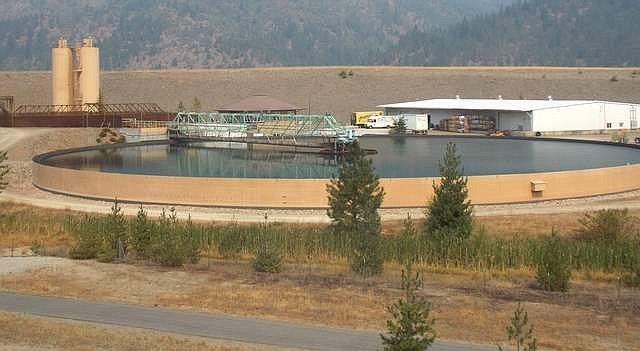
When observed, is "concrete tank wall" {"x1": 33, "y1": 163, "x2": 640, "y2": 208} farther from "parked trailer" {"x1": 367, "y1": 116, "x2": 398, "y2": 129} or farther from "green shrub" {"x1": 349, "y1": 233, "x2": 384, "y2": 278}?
"parked trailer" {"x1": 367, "y1": 116, "x2": 398, "y2": 129}

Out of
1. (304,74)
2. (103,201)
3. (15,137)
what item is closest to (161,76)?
(304,74)

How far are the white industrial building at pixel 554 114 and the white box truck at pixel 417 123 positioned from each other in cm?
344

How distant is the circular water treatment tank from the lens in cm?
3212

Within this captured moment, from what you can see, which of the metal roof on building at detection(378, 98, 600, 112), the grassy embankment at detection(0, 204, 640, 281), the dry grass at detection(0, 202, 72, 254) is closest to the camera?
the grassy embankment at detection(0, 204, 640, 281)

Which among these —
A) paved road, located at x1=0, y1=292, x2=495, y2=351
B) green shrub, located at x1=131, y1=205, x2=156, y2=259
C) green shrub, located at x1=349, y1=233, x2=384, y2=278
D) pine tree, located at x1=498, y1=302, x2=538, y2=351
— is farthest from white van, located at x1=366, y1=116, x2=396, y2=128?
pine tree, located at x1=498, y1=302, x2=538, y2=351

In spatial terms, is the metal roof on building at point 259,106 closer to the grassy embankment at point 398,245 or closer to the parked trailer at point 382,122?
the parked trailer at point 382,122

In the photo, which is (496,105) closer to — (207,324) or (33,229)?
(33,229)

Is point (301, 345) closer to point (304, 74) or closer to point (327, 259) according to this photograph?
point (327, 259)

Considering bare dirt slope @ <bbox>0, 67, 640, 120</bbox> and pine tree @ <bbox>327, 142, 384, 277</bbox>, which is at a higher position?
bare dirt slope @ <bbox>0, 67, 640, 120</bbox>

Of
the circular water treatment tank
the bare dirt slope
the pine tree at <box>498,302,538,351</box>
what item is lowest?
the pine tree at <box>498,302,538,351</box>

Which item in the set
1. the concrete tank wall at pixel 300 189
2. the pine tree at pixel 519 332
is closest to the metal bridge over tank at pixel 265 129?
the concrete tank wall at pixel 300 189

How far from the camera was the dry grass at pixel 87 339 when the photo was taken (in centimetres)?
1471

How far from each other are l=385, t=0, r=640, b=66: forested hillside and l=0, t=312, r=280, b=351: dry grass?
156499mm

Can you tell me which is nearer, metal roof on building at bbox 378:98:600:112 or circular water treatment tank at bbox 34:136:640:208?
circular water treatment tank at bbox 34:136:640:208
